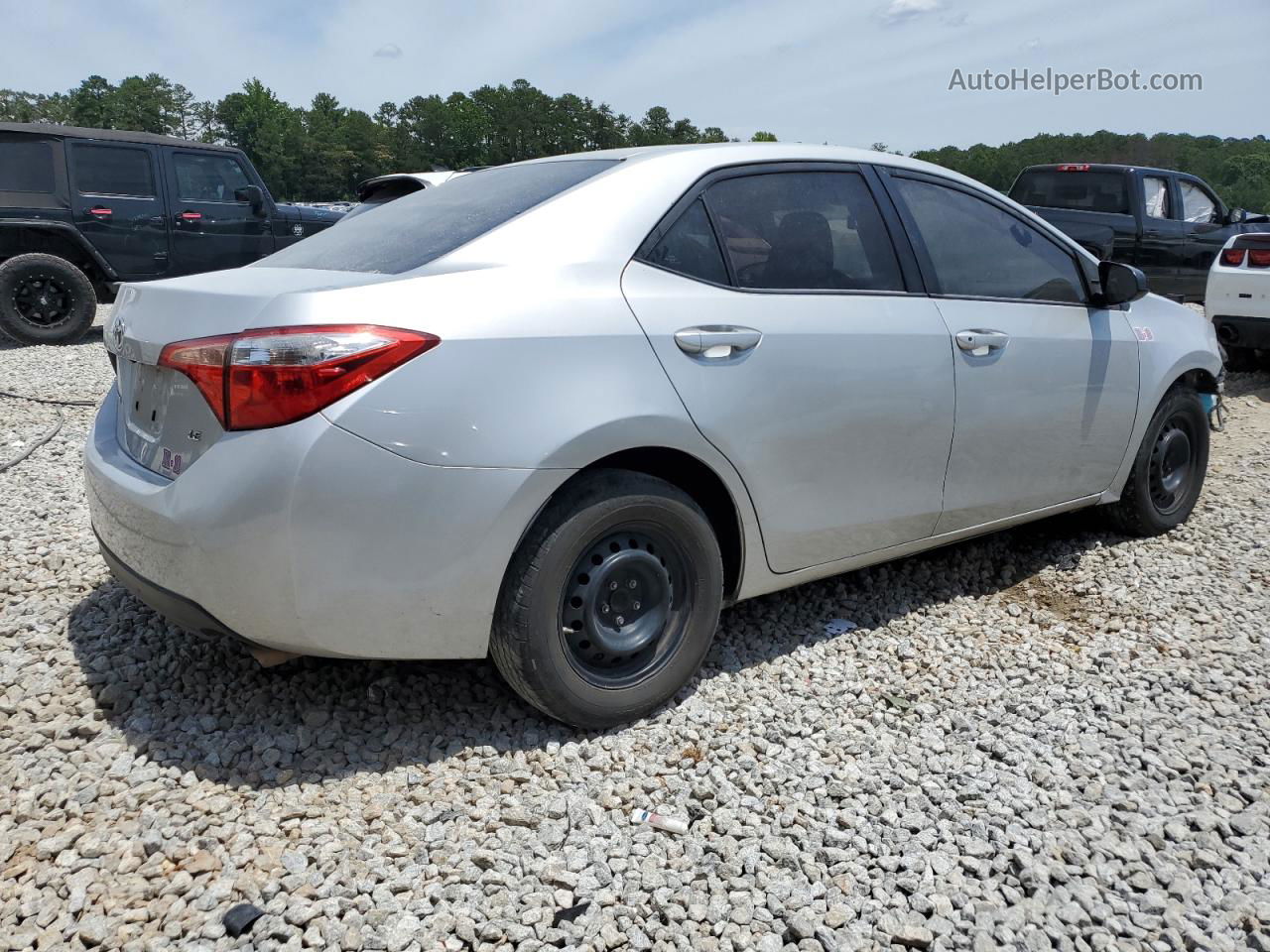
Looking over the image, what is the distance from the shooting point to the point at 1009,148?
74000 mm

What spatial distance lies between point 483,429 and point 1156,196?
11.4 metres

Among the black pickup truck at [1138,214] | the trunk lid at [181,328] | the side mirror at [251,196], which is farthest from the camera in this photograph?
the side mirror at [251,196]

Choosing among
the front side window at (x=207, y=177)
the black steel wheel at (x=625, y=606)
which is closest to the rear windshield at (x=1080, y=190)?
the front side window at (x=207, y=177)

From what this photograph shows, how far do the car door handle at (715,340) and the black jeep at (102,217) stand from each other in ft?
30.0

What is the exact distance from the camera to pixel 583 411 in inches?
104

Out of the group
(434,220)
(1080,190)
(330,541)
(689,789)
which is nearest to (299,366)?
(330,541)

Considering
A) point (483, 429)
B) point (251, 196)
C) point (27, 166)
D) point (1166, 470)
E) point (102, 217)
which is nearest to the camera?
point (483, 429)

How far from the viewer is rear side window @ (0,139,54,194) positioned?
10094 millimetres

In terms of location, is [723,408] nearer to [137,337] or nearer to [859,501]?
[859,501]

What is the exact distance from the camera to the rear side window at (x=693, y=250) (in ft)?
9.71

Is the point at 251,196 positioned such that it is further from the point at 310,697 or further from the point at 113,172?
the point at 310,697

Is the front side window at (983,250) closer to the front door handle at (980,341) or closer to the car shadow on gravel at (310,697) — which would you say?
the front door handle at (980,341)

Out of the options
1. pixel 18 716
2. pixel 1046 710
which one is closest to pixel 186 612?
pixel 18 716

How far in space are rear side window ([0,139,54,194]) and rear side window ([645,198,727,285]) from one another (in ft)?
31.4
